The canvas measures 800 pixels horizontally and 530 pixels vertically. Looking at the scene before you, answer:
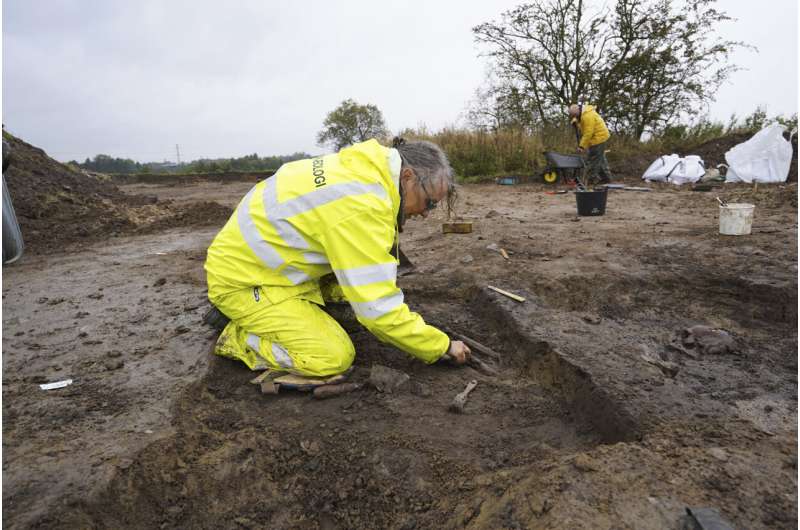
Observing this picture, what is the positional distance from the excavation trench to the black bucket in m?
4.76

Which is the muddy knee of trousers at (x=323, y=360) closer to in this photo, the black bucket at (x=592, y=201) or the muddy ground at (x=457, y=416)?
the muddy ground at (x=457, y=416)

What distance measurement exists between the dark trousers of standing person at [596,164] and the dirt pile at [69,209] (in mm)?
8472

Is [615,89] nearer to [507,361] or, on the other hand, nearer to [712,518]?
[507,361]

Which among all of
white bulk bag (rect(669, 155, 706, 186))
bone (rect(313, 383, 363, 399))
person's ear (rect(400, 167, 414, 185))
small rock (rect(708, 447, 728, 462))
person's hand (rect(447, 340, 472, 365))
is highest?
person's ear (rect(400, 167, 414, 185))

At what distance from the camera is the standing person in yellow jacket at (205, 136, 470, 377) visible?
7.80 feet

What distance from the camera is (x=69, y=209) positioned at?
318 inches

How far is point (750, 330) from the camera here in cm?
330

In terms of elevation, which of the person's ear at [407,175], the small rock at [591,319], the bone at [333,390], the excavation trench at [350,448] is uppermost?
the person's ear at [407,175]

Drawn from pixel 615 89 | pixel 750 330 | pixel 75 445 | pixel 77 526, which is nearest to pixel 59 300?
pixel 75 445

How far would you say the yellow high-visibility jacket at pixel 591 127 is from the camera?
35.3 feet

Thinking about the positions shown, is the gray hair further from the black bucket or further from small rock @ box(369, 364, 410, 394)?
the black bucket

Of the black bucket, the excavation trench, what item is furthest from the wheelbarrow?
the excavation trench

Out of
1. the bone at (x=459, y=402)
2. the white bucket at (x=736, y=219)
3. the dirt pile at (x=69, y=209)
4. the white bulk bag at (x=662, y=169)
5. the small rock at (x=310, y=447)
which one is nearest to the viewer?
Answer: the small rock at (x=310, y=447)

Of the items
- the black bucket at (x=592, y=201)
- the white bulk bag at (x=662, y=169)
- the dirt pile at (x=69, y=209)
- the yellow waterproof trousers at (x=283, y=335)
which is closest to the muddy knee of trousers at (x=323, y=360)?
the yellow waterproof trousers at (x=283, y=335)
